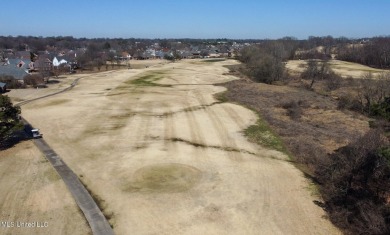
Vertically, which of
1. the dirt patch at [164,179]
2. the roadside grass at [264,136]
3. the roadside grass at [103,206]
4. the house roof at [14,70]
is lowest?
the roadside grass at [103,206]

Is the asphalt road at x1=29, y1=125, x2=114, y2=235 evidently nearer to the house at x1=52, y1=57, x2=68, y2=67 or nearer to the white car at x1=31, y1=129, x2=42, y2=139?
the white car at x1=31, y1=129, x2=42, y2=139

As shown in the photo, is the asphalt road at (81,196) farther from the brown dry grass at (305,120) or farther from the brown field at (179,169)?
the brown dry grass at (305,120)

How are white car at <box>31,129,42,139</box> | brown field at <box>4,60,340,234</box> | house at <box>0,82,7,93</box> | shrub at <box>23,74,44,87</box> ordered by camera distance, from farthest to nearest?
shrub at <box>23,74,44,87</box> → house at <box>0,82,7,93</box> → white car at <box>31,129,42,139</box> → brown field at <box>4,60,340,234</box>

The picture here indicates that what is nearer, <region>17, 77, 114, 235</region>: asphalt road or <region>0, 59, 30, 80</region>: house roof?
<region>17, 77, 114, 235</region>: asphalt road

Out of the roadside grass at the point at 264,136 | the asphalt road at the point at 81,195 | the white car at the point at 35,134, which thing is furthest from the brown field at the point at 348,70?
the asphalt road at the point at 81,195

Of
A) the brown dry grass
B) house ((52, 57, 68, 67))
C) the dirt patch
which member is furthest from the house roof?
the dirt patch
